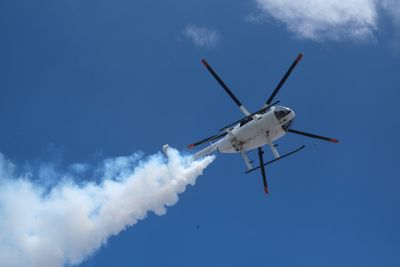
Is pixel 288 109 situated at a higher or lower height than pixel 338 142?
higher

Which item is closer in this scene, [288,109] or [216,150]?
[288,109]

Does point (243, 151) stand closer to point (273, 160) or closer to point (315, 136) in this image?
point (273, 160)

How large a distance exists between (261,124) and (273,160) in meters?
3.10

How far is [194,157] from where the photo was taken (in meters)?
53.1

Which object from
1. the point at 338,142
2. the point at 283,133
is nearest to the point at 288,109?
the point at 283,133

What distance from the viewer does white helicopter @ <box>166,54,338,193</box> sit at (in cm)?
4838

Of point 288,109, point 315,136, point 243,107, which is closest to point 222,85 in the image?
point 243,107

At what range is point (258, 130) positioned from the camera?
161ft

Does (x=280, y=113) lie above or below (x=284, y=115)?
above

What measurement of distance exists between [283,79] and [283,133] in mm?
4635

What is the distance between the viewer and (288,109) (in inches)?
1914

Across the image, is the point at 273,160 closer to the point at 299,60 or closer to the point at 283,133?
the point at 283,133

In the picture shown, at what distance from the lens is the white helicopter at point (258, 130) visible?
159ft

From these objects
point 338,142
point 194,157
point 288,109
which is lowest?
point 338,142
